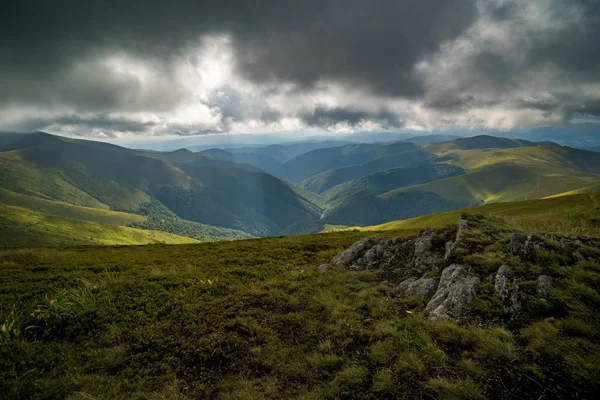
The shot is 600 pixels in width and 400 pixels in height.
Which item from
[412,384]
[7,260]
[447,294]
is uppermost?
[447,294]

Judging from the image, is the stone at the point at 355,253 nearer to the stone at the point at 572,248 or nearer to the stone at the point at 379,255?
the stone at the point at 379,255

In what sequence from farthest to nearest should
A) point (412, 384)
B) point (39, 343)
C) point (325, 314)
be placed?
point (325, 314), point (39, 343), point (412, 384)

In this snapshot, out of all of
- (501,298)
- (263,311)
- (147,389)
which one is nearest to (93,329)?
(147,389)

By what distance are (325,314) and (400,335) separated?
360 centimetres

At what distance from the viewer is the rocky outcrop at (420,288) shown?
12.2m

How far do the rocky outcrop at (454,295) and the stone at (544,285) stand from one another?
187 centimetres

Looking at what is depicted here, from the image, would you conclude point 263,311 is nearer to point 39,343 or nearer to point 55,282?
point 39,343

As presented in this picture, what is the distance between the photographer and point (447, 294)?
11.0m

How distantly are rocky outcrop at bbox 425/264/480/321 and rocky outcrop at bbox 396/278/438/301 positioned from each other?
0.52 m

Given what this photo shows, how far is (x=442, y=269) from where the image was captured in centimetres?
1355

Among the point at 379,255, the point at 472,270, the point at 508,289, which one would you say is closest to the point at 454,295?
the point at 508,289

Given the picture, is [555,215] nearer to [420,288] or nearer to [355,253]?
[355,253]

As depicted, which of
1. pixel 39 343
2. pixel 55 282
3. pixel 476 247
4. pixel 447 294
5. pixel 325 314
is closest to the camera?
pixel 39 343

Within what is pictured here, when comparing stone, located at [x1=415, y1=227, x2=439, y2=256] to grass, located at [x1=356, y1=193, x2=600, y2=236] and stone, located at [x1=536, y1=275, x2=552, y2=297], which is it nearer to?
grass, located at [x1=356, y1=193, x2=600, y2=236]
